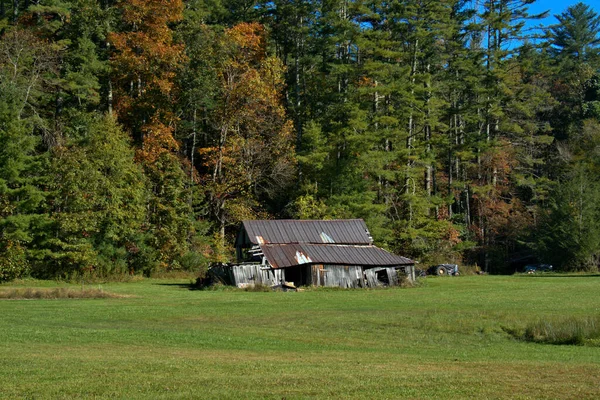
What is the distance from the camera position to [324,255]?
48000 mm

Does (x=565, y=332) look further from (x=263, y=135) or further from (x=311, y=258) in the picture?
(x=263, y=135)

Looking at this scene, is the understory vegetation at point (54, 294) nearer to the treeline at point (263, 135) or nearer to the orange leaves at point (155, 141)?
the treeline at point (263, 135)

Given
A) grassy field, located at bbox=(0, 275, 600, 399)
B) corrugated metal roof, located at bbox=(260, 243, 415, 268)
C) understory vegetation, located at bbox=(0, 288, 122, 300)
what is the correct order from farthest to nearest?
corrugated metal roof, located at bbox=(260, 243, 415, 268) → understory vegetation, located at bbox=(0, 288, 122, 300) → grassy field, located at bbox=(0, 275, 600, 399)

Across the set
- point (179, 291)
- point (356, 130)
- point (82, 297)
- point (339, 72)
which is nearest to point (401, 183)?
point (356, 130)

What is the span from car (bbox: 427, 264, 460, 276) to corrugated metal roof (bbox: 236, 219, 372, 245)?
39.9 ft

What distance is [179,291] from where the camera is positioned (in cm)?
4150

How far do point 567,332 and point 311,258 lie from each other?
25990 millimetres

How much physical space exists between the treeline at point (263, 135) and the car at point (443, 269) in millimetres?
1946

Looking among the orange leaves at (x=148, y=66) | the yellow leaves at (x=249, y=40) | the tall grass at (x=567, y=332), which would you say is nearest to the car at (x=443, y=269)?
the yellow leaves at (x=249, y=40)

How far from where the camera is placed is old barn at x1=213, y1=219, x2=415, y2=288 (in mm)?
46250

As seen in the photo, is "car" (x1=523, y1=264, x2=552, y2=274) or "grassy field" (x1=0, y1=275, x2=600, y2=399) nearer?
"grassy field" (x1=0, y1=275, x2=600, y2=399)

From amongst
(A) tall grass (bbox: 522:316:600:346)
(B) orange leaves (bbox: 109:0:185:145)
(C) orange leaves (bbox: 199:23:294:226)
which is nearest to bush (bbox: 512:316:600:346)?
(A) tall grass (bbox: 522:316:600:346)

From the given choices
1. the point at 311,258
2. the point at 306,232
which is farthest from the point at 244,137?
the point at 311,258

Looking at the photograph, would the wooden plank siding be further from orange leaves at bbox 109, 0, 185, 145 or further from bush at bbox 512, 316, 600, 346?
bush at bbox 512, 316, 600, 346
